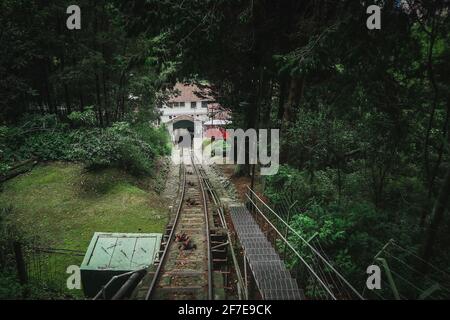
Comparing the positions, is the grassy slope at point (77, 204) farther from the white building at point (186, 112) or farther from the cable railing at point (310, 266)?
the white building at point (186, 112)

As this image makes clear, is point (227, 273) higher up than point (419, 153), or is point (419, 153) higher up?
point (419, 153)

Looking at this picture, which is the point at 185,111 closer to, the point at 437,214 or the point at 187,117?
the point at 187,117

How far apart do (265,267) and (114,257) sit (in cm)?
415

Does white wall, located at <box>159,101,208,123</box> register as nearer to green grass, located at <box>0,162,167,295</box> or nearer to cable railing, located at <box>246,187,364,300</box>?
green grass, located at <box>0,162,167,295</box>

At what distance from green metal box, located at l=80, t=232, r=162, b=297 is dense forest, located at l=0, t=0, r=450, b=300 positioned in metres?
4.45

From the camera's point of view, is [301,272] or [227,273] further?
[227,273]

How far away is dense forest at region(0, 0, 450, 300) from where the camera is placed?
7.44m
